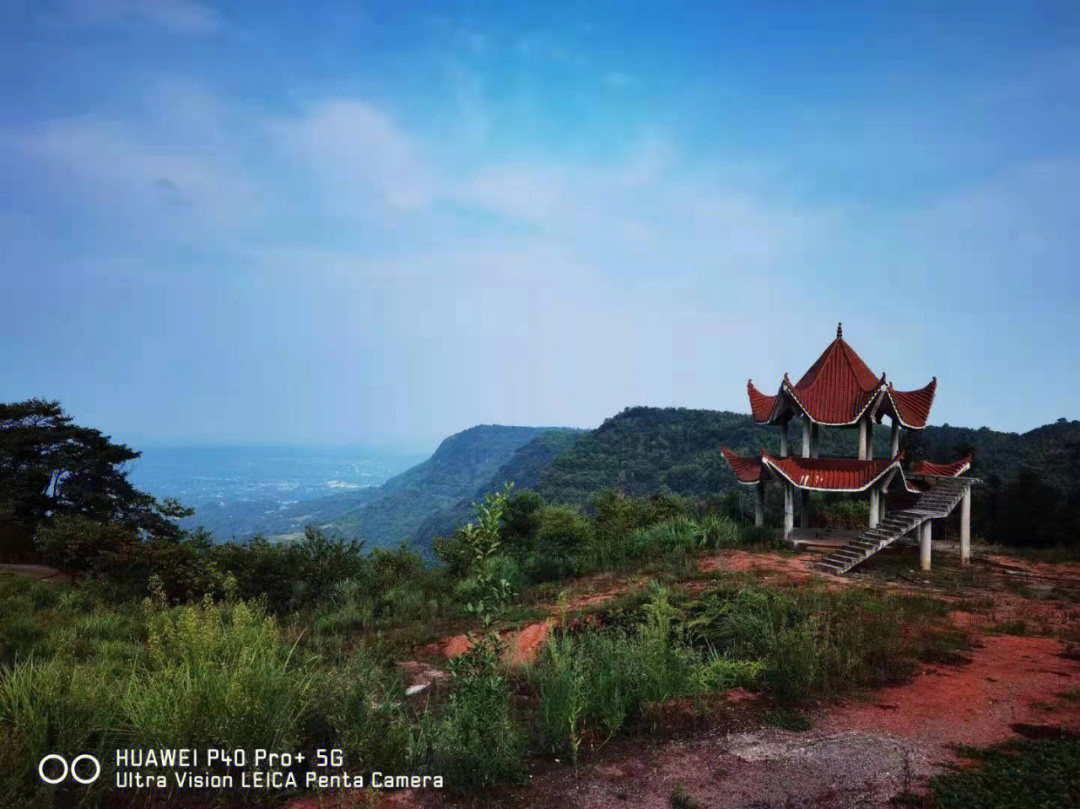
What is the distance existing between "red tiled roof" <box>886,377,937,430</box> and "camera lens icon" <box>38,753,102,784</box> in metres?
16.6

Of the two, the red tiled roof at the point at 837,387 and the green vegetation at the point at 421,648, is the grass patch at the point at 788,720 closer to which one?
the green vegetation at the point at 421,648

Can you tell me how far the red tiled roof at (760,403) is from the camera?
17413 mm

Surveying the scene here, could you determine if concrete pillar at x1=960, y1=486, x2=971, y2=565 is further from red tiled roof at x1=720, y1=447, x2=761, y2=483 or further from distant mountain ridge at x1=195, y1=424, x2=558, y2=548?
distant mountain ridge at x1=195, y1=424, x2=558, y2=548

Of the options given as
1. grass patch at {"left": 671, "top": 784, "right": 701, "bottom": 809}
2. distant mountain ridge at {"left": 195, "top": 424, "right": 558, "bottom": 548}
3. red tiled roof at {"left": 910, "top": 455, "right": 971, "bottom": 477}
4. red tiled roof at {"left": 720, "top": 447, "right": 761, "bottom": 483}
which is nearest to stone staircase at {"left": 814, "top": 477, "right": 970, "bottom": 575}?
red tiled roof at {"left": 910, "top": 455, "right": 971, "bottom": 477}

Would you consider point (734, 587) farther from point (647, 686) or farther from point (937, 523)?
point (937, 523)

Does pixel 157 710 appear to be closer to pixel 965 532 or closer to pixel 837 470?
pixel 837 470

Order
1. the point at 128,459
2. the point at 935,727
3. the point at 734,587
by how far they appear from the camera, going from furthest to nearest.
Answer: the point at 128,459 → the point at 734,587 → the point at 935,727

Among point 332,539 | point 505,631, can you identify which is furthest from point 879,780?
point 332,539

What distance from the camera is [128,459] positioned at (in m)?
23.2

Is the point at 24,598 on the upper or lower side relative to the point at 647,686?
lower

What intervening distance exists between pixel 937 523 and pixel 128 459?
102 feet

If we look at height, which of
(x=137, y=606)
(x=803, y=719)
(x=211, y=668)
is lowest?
(x=137, y=606)

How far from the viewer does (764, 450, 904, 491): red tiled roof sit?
586 inches

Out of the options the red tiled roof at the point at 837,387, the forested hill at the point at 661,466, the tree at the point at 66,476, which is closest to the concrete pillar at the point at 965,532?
the red tiled roof at the point at 837,387
